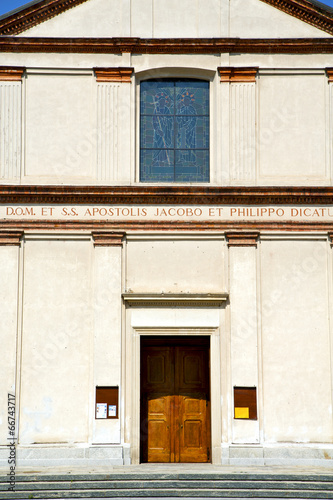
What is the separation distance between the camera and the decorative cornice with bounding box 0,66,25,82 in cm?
1719

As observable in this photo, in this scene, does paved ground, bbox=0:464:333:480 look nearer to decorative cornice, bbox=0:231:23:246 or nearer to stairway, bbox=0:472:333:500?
stairway, bbox=0:472:333:500

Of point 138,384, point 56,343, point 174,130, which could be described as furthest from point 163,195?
point 138,384

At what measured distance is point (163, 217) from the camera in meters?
16.8

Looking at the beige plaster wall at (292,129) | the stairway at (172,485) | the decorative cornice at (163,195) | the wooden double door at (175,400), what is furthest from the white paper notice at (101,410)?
the beige plaster wall at (292,129)

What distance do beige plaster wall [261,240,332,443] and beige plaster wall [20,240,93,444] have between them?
156 inches

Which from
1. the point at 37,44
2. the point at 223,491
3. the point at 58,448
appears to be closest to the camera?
the point at 223,491

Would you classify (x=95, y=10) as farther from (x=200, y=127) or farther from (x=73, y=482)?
(x=73, y=482)

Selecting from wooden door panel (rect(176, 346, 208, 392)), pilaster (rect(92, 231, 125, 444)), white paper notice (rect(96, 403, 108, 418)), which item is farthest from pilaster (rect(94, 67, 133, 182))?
white paper notice (rect(96, 403, 108, 418))

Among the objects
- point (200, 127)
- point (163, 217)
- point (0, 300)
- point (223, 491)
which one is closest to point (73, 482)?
point (223, 491)

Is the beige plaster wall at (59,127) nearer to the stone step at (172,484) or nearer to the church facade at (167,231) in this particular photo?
the church facade at (167,231)

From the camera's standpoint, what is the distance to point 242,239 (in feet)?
55.1

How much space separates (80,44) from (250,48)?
3923mm

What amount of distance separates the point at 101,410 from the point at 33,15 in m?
9.12

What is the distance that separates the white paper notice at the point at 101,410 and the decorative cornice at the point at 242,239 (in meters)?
4.48
